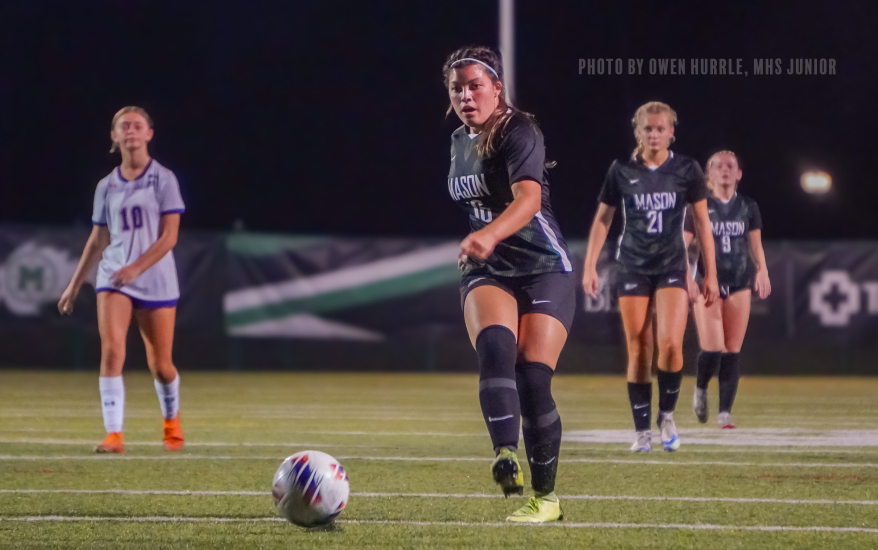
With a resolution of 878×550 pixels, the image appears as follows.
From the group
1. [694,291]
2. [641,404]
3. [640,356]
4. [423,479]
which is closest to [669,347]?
[640,356]

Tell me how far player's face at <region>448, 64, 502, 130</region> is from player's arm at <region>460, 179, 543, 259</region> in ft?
Result: 1.21

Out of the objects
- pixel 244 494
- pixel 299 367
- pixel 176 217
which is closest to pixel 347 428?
pixel 176 217

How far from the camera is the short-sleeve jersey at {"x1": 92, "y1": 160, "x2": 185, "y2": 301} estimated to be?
7.80 metres

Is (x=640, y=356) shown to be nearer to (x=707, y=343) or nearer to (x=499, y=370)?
(x=707, y=343)

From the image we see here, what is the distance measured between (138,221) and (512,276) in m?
3.48

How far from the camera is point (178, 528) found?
485 centimetres

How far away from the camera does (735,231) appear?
30.9 ft

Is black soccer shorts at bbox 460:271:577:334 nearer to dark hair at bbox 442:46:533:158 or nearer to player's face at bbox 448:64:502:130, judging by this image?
dark hair at bbox 442:46:533:158

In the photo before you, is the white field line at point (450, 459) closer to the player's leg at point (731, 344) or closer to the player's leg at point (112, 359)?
the player's leg at point (112, 359)

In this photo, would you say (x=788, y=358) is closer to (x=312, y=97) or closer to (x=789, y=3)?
(x=789, y=3)

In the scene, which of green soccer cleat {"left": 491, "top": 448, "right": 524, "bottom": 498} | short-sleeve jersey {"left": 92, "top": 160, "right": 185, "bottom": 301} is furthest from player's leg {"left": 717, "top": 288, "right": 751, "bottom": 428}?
green soccer cleat {"left": 491, "top": 448, "right": 524, "bottom": 498}

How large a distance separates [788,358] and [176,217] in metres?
12.7

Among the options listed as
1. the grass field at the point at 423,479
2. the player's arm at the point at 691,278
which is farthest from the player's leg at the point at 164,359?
the player's arm at the point at 691,278

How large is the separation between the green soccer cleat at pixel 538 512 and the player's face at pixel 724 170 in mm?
4983
